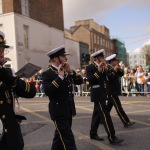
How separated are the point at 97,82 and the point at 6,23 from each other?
67.1 ft

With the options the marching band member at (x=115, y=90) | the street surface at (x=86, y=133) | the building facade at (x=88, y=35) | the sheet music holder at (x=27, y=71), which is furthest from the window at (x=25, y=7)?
the sheet music holder at (x=27, y=71)

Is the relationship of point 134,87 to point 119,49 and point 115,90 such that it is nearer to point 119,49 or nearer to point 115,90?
point 115,90

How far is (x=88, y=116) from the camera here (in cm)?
940

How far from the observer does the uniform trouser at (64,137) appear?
4.45 m

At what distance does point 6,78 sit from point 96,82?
3.49 m

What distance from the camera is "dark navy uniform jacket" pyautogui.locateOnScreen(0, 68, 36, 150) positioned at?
3031 millimetres

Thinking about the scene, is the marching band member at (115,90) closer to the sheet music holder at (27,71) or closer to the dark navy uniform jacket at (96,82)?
the dark navy uniform jacket at (96,82)

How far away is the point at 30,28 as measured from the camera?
27.8 m

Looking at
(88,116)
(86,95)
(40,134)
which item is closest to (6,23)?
(86,95)

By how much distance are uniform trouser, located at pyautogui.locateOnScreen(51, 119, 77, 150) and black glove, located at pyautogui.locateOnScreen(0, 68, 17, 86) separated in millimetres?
1743

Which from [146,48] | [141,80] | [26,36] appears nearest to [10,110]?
[141,80]

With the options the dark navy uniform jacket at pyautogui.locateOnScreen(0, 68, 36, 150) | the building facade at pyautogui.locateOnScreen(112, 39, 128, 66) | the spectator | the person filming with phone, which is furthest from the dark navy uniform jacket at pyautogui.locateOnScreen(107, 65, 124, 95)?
the building facade at pyautogui.locateOnScreen(112, 39, 128, 66)

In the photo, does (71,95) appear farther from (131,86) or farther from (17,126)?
(131,86)

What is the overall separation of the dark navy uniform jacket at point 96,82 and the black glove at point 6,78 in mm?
3257
